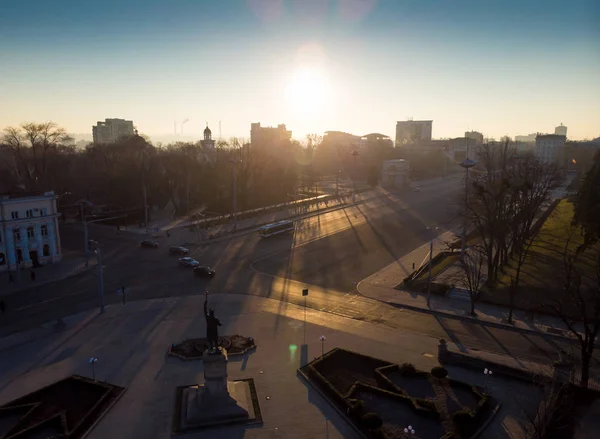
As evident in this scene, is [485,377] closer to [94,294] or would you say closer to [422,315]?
[422,315]

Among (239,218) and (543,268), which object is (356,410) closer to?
(543,268)

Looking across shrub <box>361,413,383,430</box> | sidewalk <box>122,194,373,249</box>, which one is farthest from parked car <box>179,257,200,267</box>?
shrub <box>361,413,383,430</box>

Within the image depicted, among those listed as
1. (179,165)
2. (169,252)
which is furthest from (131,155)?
(169,252)

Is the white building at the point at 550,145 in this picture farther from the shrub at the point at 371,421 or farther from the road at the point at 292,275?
the shrub at the point at 371,421

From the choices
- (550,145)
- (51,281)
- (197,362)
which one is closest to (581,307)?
(197,362)

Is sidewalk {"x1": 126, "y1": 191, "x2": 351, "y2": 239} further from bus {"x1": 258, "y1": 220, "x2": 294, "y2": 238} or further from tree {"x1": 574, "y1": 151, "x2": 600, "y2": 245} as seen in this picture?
tree {"x1": 574, "y1": 151, "x2": 600, "y2": 245}
